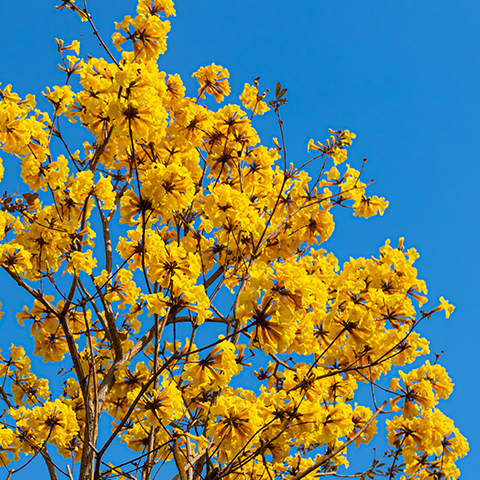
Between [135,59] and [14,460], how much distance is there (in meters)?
4.20

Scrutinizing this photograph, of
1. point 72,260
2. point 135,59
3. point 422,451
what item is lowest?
point 422,451

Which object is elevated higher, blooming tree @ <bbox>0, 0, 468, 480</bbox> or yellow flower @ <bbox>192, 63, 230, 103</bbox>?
yellow flower @ <bbox>192, 63, 230, 103</bbox>

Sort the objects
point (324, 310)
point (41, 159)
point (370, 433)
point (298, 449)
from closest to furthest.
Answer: point (324, 310) → point (41, 159) → point (370, 433) → point (298, 449)

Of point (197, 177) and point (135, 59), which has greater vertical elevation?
point (135, 59)

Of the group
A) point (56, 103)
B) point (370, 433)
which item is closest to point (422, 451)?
point (370, 433)

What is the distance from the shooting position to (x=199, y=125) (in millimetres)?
4957

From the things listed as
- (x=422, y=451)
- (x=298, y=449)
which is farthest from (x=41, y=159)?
(x=422, y=451)

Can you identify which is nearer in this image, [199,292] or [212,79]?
[199,292]

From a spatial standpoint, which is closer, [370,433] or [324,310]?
[324,310]

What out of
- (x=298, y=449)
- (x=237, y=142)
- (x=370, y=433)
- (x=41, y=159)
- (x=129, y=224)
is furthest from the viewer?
(x=298, y=449)

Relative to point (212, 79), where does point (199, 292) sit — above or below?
below

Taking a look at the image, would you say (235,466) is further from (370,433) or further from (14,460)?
(14,460)

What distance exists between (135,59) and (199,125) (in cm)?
97

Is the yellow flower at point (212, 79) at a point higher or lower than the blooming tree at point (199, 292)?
higher
